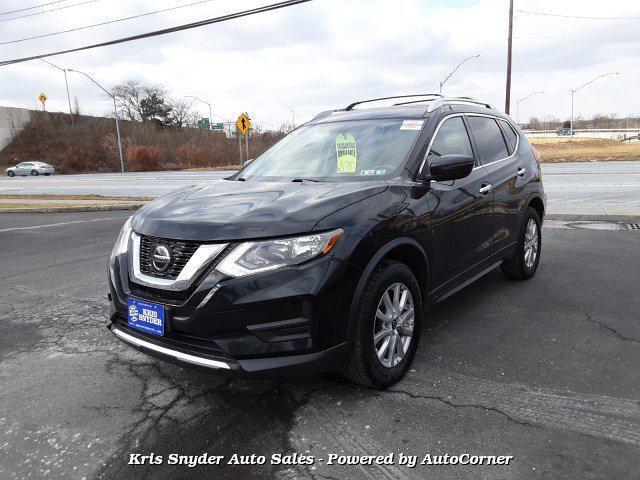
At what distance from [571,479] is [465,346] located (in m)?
1.50

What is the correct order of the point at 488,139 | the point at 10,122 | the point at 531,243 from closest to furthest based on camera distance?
the point at 488,139
the point at 531,243
the point at 10,122

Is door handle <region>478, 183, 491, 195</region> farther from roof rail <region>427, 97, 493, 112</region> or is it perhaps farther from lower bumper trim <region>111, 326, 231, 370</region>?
lower bumper trim <region>111, 326, 231, 370</region>

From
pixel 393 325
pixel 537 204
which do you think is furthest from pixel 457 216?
pixel 537 204

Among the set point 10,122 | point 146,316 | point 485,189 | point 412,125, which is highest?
point 10,122

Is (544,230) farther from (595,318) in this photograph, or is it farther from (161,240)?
(161,240)

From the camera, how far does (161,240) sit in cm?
277

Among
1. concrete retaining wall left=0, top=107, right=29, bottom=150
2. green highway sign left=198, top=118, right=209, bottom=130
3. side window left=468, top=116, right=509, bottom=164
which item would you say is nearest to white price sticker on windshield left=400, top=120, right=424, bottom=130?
side window left=468, top=116, right=509, bottom=164

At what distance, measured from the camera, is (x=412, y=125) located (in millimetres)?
3758

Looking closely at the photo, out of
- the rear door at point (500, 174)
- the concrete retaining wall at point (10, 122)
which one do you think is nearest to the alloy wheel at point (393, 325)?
the rear door at point (500, 174)

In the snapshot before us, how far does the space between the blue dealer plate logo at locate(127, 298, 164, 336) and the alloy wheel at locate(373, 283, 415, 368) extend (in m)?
1.23

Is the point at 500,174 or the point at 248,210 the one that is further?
the point at 500,174

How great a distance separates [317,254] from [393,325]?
830 millimetres

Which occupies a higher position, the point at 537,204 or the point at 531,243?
the point at 537,204

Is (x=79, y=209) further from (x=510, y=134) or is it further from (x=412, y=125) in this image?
(x=412, y=125)
